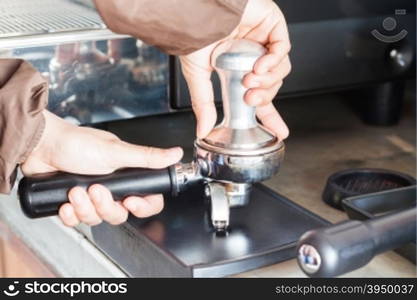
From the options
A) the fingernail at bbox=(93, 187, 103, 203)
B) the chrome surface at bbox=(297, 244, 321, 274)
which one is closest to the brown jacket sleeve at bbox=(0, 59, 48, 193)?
the fingernail at bbox=(93, 187, 103, 203)

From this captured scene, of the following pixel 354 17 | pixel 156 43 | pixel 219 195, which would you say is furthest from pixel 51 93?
pixel 354 17

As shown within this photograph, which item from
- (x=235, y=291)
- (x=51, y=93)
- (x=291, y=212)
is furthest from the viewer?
(x=51, y=93)

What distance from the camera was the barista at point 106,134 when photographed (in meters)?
0.70

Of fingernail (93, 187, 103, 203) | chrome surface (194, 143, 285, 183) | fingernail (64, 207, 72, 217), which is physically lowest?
fingernail (64, 207, 72, 217)

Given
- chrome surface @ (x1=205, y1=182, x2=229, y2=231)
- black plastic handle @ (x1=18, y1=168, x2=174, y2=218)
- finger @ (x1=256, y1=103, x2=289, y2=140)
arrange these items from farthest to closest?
finger @ (x1=256, y1=103, x2=289, y2=140)
chrome surface @ (x1=205, y1=182, x2=229, y2=231)
black plastic handle @ (x1=18, y1=168, x2=174, y2=218)

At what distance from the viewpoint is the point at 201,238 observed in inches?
29.6

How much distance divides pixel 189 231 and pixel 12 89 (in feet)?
0.69

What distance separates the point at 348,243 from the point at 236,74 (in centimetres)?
29

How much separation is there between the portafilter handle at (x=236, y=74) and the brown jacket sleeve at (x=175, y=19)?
7 centimetres

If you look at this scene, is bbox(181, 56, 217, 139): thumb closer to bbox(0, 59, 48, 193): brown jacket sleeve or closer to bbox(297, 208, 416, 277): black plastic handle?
bbox(0, 59, 48, 193): brown jacket sleeve

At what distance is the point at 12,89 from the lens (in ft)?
2.35

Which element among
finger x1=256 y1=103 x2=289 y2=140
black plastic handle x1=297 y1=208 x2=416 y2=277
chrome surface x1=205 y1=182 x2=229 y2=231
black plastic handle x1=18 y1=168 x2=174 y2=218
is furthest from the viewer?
finger x1=256 y1=103 x2=289 y2=140

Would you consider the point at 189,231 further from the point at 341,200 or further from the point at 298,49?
the point at 298,49

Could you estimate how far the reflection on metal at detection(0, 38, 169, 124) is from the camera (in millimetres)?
903
